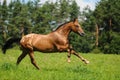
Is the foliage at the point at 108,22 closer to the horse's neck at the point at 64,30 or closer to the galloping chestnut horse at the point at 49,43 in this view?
the horse's neck at the point at 64,30

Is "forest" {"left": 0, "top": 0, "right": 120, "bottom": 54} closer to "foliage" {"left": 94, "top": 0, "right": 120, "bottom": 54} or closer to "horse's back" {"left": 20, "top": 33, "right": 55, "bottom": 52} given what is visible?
"foliage" {"left": 94, "top": 0, "right": 120, "bottom": 54}

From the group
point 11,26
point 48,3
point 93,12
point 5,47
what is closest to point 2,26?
point 11,26

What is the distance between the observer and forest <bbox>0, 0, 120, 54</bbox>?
85.4 meters

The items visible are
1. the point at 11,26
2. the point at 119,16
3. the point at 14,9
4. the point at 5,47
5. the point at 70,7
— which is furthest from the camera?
the point at 70,7

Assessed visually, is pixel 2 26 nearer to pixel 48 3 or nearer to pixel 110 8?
pixel 48 3

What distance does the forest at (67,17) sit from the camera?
3364 inches

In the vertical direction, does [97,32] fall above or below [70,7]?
below

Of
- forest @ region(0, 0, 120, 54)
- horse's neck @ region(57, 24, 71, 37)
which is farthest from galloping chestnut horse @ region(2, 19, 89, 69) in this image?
forest @ region(0, 0, 120, 54)

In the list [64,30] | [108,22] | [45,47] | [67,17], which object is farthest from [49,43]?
[67,17]

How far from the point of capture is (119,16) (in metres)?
85.5

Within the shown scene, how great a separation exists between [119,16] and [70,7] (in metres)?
25.5

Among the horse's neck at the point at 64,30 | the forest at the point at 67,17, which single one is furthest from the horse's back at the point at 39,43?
the forest at the point at 67,17

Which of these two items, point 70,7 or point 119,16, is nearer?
point 119,16

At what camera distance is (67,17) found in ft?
350
